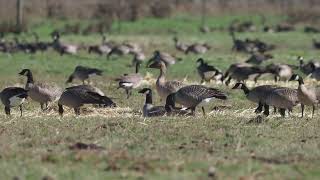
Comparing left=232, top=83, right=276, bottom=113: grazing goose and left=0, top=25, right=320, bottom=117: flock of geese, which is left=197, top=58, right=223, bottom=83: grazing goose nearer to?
left=0, top=25, right=320, bottom=117: flock of geese

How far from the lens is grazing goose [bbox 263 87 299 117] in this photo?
1711cm

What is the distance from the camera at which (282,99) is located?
17.1 meters

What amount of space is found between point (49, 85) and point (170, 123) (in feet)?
19.6

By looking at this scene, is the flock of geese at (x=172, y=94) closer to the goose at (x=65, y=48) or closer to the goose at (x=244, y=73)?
the goose at (x=244, y=73)

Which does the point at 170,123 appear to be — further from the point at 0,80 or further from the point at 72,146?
the point at 0,80

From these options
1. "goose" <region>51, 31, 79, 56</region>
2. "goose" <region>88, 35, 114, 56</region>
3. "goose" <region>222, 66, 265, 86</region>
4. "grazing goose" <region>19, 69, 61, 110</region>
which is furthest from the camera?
"goose" <region>88, 35, 114, 56</region>

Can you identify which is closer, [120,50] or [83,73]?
[83,73]

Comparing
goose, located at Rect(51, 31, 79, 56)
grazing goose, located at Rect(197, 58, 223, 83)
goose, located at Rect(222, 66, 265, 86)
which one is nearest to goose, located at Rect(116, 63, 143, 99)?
grazing goose, located at Rect(197, 58, 223, 83)

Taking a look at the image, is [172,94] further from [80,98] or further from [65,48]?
[65,48]

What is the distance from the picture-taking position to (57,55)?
38.4 m

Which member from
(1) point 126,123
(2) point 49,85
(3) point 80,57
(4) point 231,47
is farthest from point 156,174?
(4) point 231,47

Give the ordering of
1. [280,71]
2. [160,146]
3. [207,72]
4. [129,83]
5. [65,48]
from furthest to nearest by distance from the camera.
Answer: [65,48] < [280,71] < [207,72] < [129,83] < [160,146]

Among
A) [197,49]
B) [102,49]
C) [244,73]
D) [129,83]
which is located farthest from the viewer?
[197,49]

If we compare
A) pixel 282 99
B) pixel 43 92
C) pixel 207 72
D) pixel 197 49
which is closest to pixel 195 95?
pixel 282 99
